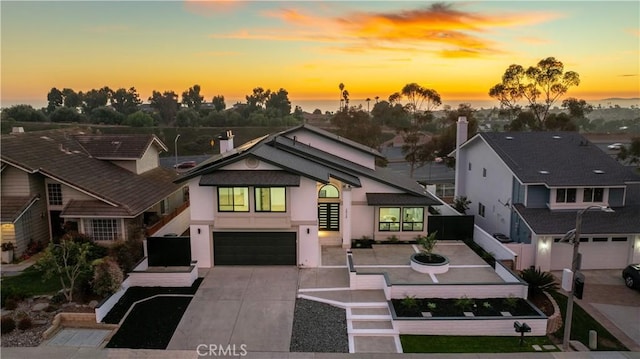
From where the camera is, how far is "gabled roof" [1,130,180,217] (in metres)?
22.7

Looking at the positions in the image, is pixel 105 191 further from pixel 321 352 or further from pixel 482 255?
pixel 482 255

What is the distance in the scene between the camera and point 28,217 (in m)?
22.5

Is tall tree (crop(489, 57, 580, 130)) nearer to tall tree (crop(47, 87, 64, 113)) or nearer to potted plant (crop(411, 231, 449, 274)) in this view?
potted plant (crop(411, 231, 449, 274))

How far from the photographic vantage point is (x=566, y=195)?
2292 centimetres

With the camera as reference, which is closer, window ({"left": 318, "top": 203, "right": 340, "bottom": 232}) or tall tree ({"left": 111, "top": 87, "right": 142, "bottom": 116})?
window ({"left": 318, "top": 203, "right": 340, "bottom": 232})

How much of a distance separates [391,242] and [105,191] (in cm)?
1678

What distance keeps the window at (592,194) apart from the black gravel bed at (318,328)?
15546mm

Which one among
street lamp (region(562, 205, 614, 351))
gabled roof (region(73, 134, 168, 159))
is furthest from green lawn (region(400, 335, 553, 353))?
gabled roof (region(73, 134, 168, 159))

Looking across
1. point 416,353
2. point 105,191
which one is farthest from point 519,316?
point 105,191

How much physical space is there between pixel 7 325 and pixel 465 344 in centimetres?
1674

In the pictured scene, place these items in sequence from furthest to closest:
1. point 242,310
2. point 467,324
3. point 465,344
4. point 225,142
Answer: point 225,142 < point 242,310 < point 467,324 < point 465,344

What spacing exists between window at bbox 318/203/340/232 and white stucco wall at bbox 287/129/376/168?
260 inches

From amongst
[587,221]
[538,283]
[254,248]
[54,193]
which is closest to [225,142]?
[254,248]

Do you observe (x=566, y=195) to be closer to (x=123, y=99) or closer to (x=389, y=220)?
(x=389, y=220)
